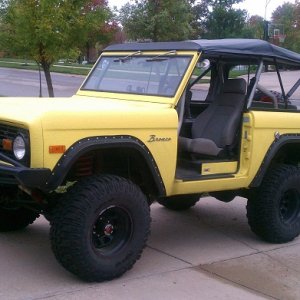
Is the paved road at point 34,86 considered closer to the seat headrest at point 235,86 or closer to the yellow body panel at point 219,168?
the seat headrest at point 235,86

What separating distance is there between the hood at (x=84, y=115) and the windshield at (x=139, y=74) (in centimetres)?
34

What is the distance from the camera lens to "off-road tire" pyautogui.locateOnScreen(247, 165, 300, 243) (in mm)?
5602

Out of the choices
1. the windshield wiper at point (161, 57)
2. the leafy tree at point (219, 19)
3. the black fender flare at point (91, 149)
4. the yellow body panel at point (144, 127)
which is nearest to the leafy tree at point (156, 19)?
the leafy tree at point (219, 19)

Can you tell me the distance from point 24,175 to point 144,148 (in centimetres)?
103

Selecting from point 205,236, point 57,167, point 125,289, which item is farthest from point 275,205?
point 57,167

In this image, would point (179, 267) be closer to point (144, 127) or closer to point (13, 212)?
point (144, 127)

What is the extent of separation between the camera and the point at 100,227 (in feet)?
14.8

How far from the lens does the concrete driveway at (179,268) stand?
4.29 m

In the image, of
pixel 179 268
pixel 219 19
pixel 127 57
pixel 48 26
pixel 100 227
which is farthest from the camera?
pixel 219 19

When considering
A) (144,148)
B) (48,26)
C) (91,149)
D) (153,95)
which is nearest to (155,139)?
(144,148)

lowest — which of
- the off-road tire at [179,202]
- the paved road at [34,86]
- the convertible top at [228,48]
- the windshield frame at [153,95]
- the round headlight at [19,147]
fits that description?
the paved road at [34,86]

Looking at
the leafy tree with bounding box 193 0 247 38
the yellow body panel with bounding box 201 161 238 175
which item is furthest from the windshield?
the leafy tree with bounding box 193 0 247 38

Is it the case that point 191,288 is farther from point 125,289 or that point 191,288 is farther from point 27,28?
point 27,28

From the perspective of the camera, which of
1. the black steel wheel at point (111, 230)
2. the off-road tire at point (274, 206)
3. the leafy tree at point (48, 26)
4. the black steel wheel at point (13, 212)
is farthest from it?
the leafy tree at point (48, 26)
